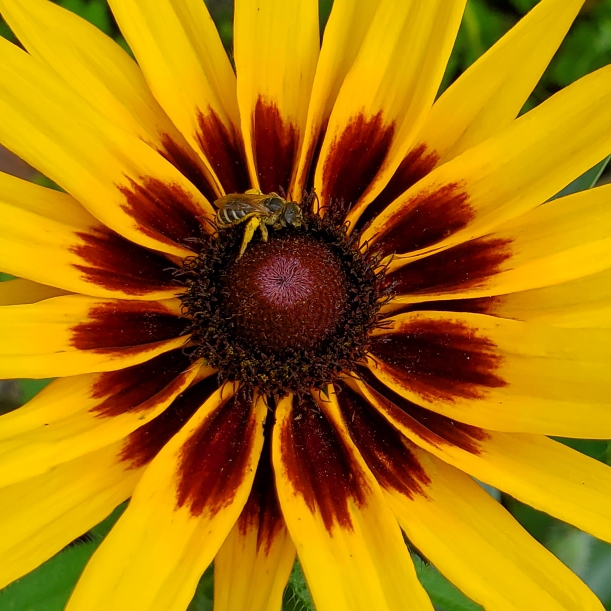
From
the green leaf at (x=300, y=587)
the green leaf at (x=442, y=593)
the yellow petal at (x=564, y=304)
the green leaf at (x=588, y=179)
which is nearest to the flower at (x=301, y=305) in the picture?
the yellow petal at (x=564, y=304)

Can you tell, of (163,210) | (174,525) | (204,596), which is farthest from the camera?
(204,596)

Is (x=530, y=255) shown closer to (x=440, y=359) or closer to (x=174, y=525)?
(x=440, y=359)

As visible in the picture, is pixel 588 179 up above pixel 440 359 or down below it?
above

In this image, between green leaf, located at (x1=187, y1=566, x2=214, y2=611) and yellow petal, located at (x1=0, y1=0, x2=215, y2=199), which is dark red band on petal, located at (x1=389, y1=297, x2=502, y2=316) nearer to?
yellow petal, located at (x1=0, y1=0, x2=215, y2=199)

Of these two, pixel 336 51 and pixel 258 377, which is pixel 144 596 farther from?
pixel 336 51

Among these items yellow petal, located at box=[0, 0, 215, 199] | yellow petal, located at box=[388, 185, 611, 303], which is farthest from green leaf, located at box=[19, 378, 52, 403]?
yellow petal, located at box=[388, 185, 611, 303]

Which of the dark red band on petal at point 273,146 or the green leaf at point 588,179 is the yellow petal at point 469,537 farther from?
the green leaf at point 588,179

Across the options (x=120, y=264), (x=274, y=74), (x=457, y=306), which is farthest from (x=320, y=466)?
(x=274, y=74)
